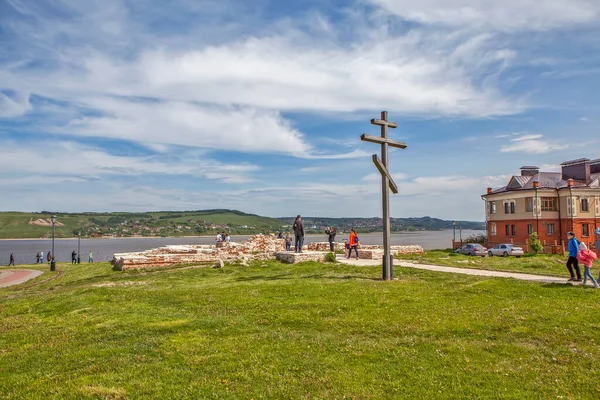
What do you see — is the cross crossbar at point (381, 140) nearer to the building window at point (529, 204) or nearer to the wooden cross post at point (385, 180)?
the wooden cross post at point (385, 180)

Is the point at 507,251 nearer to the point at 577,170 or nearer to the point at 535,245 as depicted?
the point at 535,245

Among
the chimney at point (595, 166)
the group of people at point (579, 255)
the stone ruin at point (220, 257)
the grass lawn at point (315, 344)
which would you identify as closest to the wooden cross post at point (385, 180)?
the grass lawn at point (315, 344)

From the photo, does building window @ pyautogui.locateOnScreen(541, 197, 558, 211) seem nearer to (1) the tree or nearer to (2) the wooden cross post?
(1) the tree

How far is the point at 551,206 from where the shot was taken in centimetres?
4909

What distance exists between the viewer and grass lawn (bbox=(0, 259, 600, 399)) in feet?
18.8

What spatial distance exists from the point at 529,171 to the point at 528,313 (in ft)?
169

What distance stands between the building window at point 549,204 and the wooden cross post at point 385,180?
4102cm

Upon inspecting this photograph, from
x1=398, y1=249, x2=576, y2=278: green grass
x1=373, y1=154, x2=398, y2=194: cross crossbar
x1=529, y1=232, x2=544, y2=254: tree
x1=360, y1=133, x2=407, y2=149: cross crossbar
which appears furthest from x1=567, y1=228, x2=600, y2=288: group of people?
x1=529, y1=232, x2=544, y2=254: tree

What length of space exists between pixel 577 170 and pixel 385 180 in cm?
4714

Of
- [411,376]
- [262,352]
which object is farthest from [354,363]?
[262,352]

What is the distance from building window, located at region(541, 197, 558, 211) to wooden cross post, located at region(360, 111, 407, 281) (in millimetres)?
41021

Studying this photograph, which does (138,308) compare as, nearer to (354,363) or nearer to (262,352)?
(262,352)

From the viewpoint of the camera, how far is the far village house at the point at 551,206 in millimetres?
47938

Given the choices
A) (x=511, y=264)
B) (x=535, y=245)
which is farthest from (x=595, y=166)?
(x=511, y=264)
